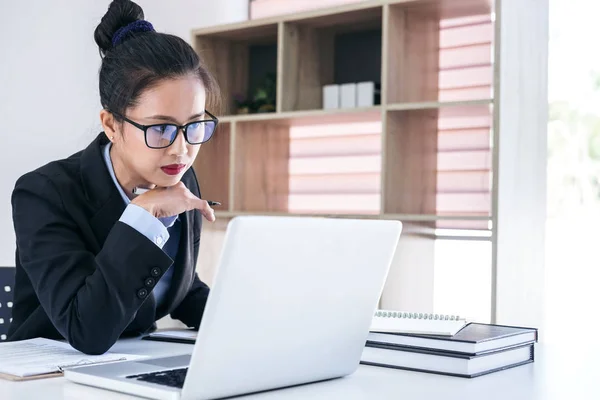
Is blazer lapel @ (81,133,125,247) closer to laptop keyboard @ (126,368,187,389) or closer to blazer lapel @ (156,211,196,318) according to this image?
blazer lapel @ (156,211,196,318)

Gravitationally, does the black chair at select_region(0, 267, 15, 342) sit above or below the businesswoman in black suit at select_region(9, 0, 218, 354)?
below

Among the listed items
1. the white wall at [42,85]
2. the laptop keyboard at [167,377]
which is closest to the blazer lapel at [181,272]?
the laptop keyboard at [167,377]

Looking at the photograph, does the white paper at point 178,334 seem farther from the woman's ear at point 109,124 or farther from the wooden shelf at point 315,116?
the wooden shelf at point 315,116

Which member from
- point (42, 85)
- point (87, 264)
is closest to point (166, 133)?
point (87, 264)

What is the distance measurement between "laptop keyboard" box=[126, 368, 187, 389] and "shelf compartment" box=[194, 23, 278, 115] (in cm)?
277

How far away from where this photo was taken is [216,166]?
12.7 ft

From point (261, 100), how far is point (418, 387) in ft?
8.90

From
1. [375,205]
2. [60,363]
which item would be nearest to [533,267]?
[375,205]

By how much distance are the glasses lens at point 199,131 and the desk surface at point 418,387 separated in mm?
388

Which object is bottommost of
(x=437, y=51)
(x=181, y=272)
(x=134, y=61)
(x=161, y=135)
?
(x=181, y=272)

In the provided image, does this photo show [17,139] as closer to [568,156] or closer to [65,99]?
[65,99]

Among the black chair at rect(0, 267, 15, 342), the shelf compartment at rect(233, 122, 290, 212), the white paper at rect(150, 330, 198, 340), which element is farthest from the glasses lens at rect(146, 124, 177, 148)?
the shelf compartment at rect(233, 122, 290, 212)

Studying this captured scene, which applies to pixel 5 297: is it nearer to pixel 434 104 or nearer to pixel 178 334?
pixel 178 334

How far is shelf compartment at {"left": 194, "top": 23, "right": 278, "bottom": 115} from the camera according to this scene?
375 centimetres
